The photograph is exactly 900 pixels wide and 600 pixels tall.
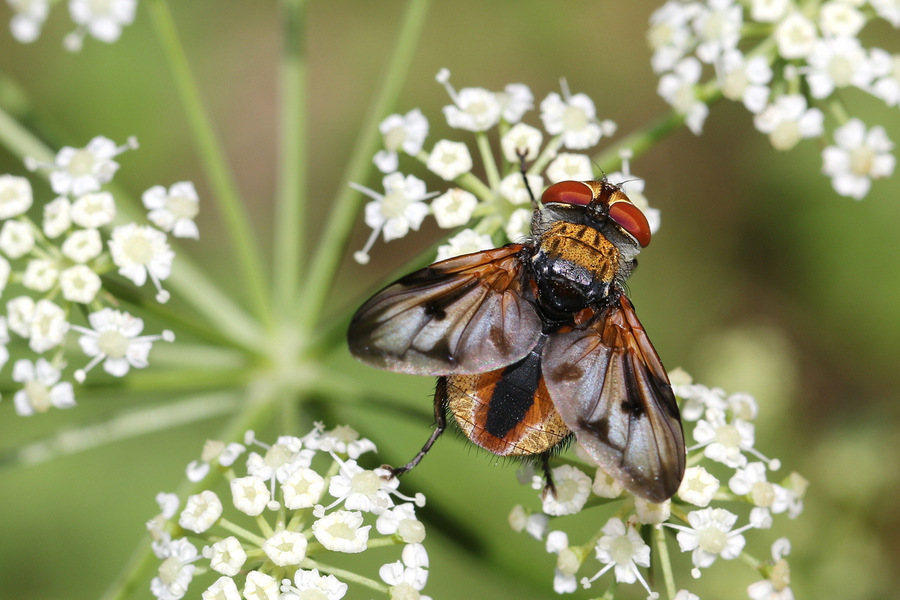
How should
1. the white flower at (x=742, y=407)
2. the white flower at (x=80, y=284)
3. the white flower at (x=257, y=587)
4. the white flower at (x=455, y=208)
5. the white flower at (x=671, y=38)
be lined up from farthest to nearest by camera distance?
the white flower at (x=671, y=38)
the white flower at (x=455, y=208)
the white flower at (x=742, y=407)
the white flower at (x=80, y=284)
the white flower at (x=257, y=587)

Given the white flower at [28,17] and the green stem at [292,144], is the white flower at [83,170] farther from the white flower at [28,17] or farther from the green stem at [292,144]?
the green stem at [292,144]

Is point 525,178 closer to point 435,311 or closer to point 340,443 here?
point 435,311

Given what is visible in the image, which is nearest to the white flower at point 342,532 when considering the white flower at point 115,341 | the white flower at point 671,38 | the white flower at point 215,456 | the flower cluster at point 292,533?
the flower cluster at point 292,533

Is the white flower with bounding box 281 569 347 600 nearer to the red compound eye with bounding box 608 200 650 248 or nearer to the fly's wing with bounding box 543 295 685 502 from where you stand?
the fly's wing with bounding box 543 295 685 502

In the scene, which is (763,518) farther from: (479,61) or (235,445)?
(479,61)

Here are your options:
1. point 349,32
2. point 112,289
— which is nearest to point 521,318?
point 112,289

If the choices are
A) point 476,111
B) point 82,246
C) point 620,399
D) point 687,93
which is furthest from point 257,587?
point 687,93
